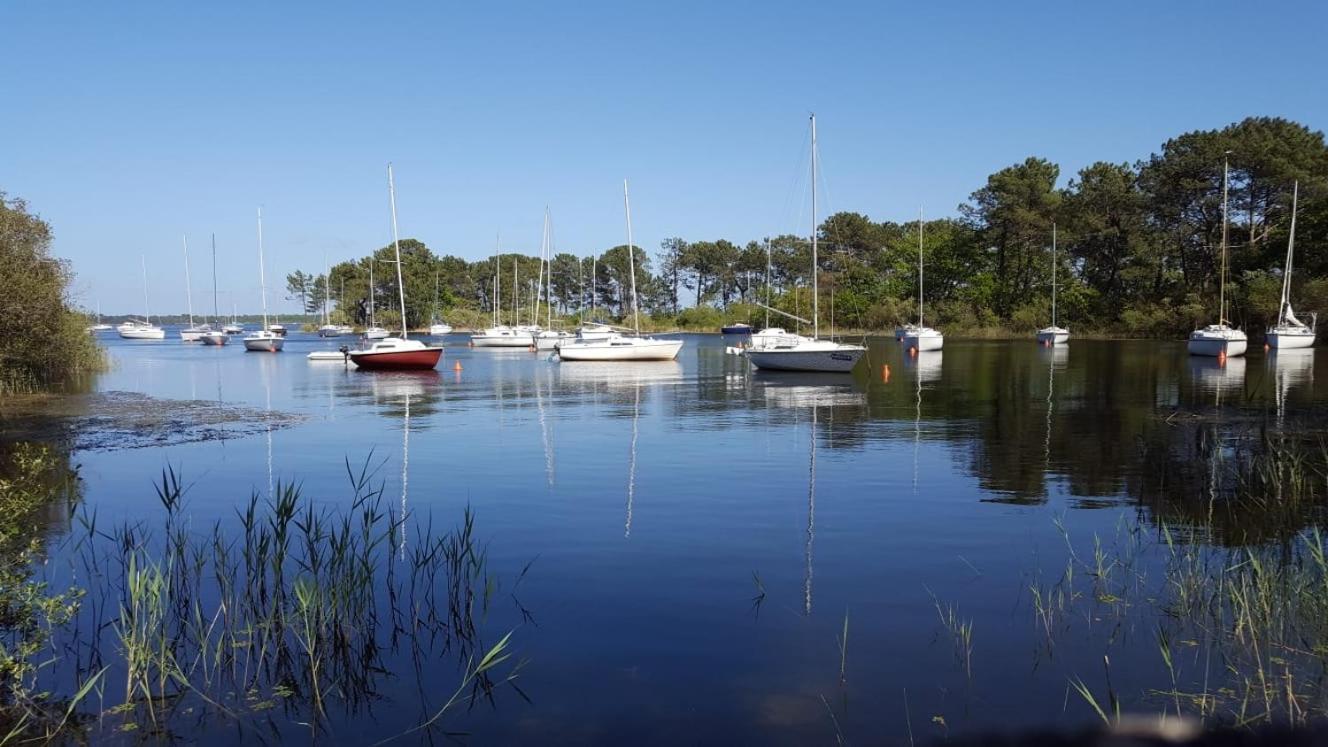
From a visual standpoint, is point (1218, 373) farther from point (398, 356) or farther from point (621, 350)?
point (398, 356)

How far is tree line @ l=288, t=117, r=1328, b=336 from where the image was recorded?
77.4 metres

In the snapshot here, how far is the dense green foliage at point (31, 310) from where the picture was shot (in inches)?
1121

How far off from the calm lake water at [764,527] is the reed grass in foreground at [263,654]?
21 cm

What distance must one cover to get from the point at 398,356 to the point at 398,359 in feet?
0.67

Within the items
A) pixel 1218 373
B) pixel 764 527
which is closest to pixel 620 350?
pixel 1218 373

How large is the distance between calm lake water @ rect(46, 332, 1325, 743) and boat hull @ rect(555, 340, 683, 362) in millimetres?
26419

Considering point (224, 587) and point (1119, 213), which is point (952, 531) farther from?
point (1119, 213)

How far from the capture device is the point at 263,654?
8.70 m

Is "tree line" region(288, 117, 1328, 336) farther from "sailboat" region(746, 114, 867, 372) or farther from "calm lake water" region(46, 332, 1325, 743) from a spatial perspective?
"calm lake water" region(46, 332, 1325, 743)

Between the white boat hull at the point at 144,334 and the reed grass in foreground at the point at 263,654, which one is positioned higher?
the white boat hull at the point at 144,334

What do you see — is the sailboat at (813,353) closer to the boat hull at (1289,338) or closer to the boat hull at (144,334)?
the boat hull at (1289,338)

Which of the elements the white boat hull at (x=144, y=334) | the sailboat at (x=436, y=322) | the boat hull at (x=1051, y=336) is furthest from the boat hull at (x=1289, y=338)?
the white boat hull at (x=144, y=334)

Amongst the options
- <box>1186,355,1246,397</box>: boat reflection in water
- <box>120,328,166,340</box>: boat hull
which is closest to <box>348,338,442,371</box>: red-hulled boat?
<box>1186,355,1246,397</box>: boat reflection in water

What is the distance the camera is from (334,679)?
8.48 m
